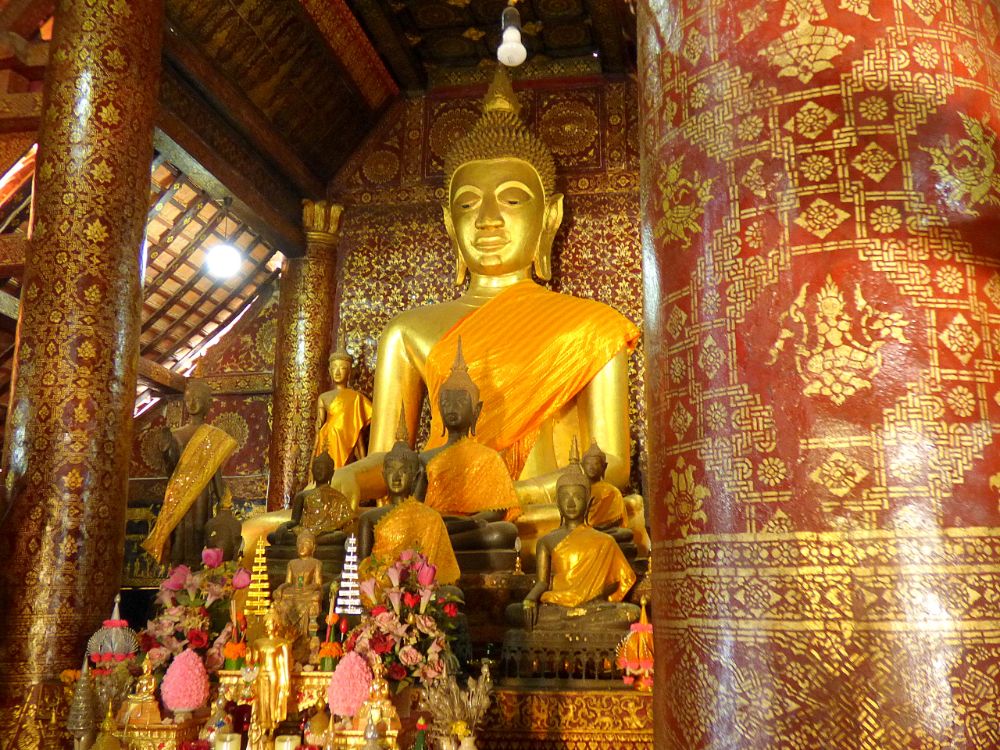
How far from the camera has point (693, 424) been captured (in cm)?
165

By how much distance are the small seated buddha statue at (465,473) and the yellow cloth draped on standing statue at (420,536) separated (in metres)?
0.53

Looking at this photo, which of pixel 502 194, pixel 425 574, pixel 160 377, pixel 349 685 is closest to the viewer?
pixel 349 685

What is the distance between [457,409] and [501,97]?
10.2 feet

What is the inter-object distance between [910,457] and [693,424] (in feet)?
1.08

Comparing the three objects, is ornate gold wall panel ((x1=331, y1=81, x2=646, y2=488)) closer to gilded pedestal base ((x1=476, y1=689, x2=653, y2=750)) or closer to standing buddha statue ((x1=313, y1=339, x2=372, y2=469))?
standing buddha statue ((x1=313, y1=339, x2=372, y2=469))

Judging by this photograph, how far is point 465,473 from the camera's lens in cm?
530

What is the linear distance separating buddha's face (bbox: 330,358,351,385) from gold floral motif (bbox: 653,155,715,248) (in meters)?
5.93

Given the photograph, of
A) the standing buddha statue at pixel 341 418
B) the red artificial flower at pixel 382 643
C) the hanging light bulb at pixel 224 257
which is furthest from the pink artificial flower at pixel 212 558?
the hanging light bulb at pixel 224 257

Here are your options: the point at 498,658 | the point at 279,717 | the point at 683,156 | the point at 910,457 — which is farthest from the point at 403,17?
the point at 910,457

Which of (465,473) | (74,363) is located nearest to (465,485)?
(465,473)

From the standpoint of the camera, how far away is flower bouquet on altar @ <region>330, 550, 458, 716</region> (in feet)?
10.3

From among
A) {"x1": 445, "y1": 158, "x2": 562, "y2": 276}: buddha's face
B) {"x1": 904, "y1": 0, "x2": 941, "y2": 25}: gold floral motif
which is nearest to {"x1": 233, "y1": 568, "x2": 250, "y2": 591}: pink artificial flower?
{"x1": 904, "y1": 0, "x2": 941, "y2": 25}: gold floral motif

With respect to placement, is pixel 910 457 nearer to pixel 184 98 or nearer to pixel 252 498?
pixel 184 98

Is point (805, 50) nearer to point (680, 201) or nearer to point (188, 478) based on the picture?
point (680, 201)
